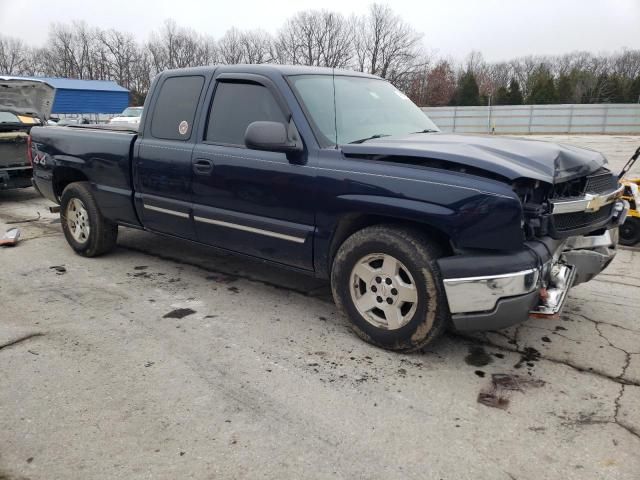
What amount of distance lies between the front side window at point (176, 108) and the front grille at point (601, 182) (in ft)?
10.4

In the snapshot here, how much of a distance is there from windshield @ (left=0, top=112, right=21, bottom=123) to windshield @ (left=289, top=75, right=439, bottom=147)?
25.0ft

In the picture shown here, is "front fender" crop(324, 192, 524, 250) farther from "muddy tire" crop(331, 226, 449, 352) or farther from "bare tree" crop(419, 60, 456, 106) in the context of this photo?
"bare tree" crop(419, 60, 456, 106)

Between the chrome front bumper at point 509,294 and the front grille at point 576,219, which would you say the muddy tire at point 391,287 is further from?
the front grille at point 576,219

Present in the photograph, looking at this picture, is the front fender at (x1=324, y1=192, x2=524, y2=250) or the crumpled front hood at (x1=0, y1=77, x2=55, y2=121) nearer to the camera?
the front fender at (x1=324, y1=192, x2=524, y2=250)

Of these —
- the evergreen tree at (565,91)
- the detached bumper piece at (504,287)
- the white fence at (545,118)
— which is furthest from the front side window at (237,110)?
the evergreen tree at (565,91)

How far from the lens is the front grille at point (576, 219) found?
318cm

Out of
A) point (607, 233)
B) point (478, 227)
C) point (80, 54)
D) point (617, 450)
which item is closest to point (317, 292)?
point (478, 227)

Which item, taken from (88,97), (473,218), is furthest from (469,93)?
(473,218)

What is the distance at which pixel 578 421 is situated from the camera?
8.88ft

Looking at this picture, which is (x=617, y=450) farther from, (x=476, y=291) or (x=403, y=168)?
(x=403, y=168)

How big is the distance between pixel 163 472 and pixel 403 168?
7.08 feet

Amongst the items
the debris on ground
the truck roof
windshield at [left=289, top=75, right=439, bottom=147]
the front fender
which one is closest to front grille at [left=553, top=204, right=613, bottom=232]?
the front fender

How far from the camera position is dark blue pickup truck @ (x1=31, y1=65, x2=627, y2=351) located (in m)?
3.01

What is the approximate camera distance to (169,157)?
4.51 metres
